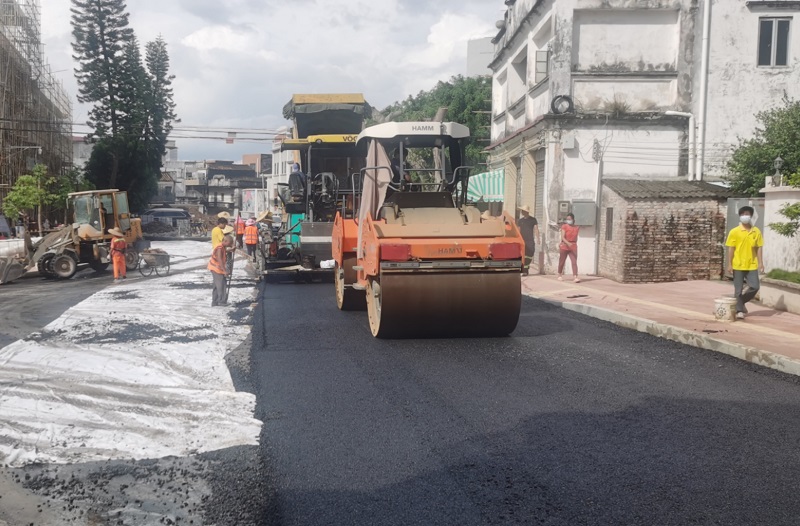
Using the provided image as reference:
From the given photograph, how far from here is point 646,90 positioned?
60.7 feet

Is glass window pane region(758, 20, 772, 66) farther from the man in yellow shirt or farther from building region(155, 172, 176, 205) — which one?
building region(155, 172, 176, 205)

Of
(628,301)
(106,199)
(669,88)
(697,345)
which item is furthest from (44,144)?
(697,345)

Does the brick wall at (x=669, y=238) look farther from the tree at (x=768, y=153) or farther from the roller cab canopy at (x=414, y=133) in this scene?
the roller cab canopy at (x=414, y=133)

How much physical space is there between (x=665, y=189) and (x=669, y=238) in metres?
1.17

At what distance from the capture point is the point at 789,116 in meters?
15.9

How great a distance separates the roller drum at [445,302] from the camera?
848cm

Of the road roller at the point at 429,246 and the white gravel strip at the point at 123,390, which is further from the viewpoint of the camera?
the road roller at the point at 429,246

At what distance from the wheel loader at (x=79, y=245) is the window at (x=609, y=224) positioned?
12.8 m

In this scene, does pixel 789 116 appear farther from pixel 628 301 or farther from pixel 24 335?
pixel 24 335

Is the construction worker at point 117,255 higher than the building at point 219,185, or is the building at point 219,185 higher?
the building at point 219,185

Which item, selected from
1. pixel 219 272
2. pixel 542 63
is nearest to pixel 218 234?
pixel 219 272

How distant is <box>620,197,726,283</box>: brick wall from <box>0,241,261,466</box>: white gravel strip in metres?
9.24

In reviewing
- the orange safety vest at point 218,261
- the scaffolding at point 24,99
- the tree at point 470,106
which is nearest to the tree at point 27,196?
the scaffolding at point 24,99

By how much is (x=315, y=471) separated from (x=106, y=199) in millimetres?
19808
